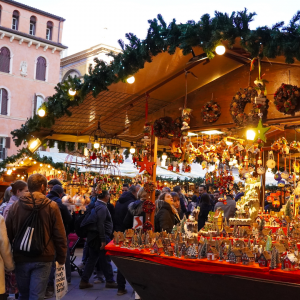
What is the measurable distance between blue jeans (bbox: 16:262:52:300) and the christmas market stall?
1.43 metres

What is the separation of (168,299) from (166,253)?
1.89 feet

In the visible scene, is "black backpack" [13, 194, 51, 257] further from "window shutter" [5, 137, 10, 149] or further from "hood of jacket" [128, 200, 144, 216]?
"window shutter" [5, 137, 10, 149]

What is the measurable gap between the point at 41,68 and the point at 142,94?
80.1 ft

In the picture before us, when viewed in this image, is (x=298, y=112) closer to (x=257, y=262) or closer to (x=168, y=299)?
(x=257, y=262)

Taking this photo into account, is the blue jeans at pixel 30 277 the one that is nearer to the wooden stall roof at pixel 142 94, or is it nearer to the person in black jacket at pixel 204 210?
the wooden stall roof at pixel 142 94

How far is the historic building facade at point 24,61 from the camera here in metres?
27.5

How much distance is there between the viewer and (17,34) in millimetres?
28109

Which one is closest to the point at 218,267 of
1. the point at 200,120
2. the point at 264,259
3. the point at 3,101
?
the point at 264,259

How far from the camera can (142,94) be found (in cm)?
699

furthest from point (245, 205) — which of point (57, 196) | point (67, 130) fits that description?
point (67, 130)

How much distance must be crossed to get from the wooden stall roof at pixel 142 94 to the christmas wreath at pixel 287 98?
0.35m

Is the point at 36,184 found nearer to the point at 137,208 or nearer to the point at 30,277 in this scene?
the point at 30,277

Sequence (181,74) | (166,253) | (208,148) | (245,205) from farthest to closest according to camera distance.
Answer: (208,148)
(245,205)
(181,74)
(166,253)

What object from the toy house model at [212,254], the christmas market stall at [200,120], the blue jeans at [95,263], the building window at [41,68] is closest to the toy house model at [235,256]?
the christmas market stall at [200,120]
